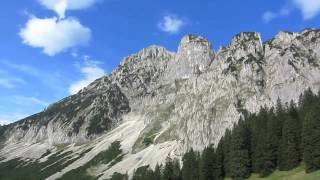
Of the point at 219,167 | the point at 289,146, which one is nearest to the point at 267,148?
the point at 289,146

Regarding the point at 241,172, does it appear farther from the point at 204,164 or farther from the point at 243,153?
the point at 204,164

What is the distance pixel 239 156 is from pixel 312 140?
1006 inches

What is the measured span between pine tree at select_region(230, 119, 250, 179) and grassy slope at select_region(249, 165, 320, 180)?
3.28 m

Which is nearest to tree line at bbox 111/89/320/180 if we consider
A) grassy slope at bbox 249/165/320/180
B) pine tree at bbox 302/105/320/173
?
pine tree at bbox 302/105/320/173

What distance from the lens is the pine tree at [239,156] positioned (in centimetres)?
13075

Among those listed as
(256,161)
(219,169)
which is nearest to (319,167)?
(256,161)

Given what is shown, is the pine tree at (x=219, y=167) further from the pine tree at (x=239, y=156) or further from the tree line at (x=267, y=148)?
the pine tree at (x=239, y=156)

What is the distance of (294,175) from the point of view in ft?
355

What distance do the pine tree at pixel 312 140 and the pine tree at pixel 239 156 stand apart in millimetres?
19867

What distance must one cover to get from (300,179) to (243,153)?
3562cm

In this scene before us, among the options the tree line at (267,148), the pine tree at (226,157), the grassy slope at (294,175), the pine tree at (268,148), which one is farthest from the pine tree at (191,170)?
the grassy slope at (294,175)

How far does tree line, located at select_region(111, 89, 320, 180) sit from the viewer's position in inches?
4644

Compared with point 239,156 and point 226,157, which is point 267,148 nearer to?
point 239,156

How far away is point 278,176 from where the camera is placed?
11569 centimetres
